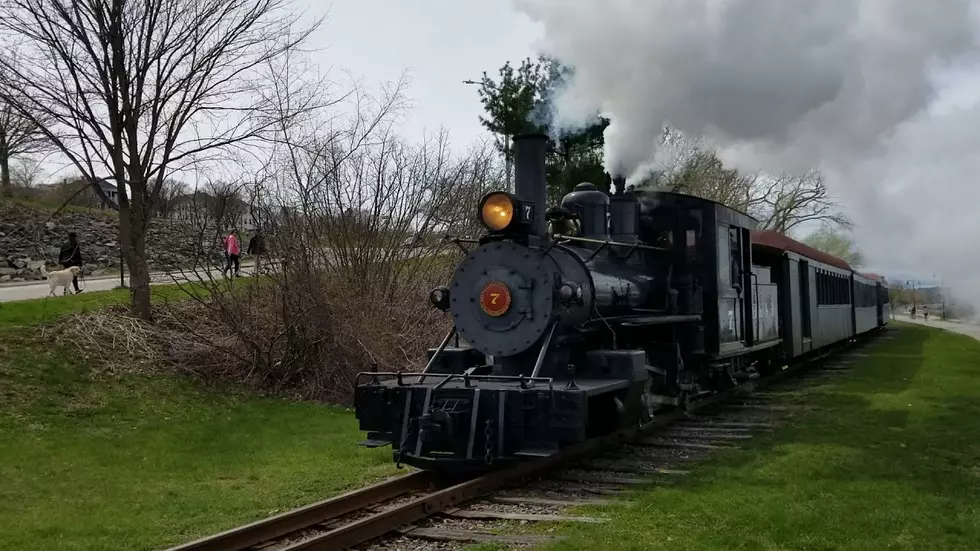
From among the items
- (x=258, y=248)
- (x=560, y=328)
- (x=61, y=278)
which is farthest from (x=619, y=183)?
(x=61, y=278)

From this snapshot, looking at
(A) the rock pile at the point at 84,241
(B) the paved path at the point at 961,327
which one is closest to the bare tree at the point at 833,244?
(B) the paved path at the point at 961,327

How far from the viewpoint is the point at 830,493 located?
6746 millimetres

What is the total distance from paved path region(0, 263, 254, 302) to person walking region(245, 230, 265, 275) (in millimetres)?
427

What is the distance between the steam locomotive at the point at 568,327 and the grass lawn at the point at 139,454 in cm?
124

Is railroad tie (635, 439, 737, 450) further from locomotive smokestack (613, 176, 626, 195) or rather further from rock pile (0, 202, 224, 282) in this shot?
rock pile (0, 202, 224, 282)

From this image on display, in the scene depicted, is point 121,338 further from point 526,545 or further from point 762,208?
point 762,208

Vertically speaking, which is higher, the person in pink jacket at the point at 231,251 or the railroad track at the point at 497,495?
the person in pink jacket at the point at 231,251

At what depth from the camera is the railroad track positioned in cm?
566

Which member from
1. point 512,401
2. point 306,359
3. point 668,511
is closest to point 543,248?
point 512,401

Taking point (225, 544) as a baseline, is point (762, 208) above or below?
above

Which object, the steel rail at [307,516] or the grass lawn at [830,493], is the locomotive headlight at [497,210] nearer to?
the steel rail at [307,516]

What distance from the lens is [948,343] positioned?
26688 mm

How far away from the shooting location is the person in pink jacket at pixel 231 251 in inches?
585

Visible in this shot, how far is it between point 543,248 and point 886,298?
36.5 m
